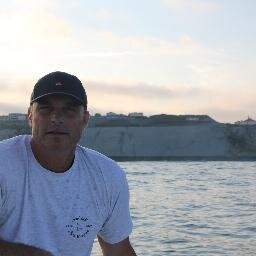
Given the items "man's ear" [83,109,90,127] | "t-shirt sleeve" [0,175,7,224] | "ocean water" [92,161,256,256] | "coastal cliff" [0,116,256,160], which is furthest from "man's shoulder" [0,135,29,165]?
"coastal cliff" [0,116,256,160]

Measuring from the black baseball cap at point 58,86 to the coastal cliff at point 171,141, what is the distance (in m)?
93.7

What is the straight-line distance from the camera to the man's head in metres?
3.04

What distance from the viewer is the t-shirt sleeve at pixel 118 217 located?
131 inches

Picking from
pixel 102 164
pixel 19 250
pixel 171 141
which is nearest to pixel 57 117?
pixel 102 164

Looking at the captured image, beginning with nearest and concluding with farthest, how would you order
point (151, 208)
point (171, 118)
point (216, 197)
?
1. point (151, 208)
2. point (216, 197)
3. point (171, 118)

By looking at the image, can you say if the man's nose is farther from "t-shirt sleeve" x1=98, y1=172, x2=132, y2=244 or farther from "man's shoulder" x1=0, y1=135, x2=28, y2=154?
"t-shirt sleeve" x1=98, y1=172, x2=132, y2=244

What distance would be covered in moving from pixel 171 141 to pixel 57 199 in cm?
9845

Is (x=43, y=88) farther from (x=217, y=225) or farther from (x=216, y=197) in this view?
(x=216, y=197)

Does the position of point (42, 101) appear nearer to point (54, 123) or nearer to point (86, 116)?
point (54, 123)

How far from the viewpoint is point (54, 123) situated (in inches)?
120

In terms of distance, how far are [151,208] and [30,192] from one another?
17912 mm

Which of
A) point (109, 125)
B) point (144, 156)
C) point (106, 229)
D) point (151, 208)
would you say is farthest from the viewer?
point (109, 125)

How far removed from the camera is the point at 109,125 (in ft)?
353

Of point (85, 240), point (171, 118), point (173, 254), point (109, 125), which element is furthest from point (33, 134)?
point (171, 118)
